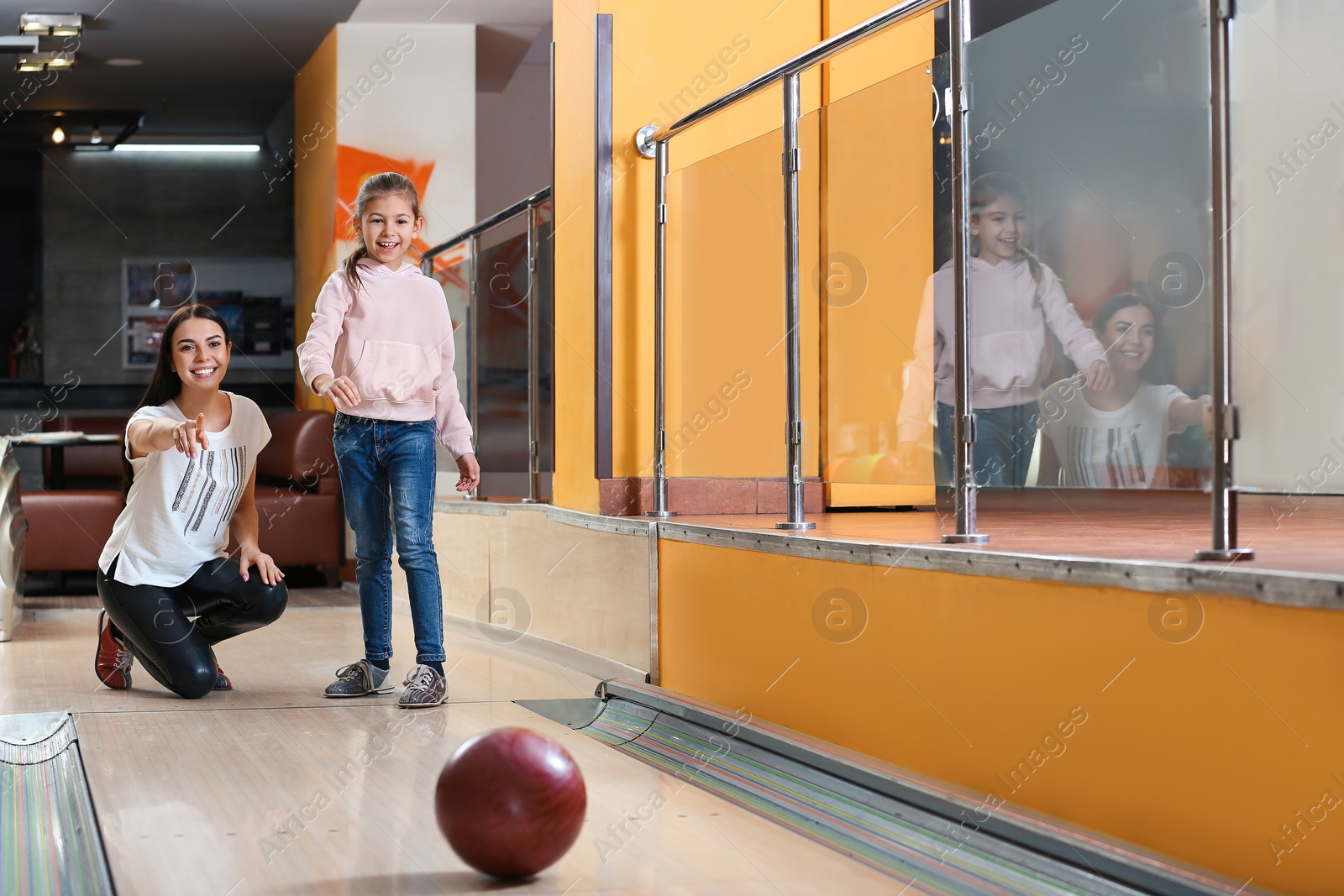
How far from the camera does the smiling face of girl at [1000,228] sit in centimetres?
205

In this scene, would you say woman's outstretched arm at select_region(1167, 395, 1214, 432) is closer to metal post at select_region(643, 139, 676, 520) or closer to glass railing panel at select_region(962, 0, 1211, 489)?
glass railing panel at select_region(962, 0, 1211, 489)

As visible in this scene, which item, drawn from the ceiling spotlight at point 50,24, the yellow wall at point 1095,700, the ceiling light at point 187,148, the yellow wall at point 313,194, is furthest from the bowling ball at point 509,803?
the ceiling light at point 187,148

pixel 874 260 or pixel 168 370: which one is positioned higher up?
pixel 874 260

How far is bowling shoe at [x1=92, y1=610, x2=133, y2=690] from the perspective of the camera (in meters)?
3.14

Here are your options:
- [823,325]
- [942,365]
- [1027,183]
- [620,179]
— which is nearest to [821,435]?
[823,325]

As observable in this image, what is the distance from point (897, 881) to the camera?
1.67 m

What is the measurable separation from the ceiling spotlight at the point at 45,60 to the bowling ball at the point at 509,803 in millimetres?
6665

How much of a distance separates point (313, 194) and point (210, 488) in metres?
4.87

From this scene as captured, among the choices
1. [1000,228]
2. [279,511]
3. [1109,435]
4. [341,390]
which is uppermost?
[1000,228]

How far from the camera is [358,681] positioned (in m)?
3.02

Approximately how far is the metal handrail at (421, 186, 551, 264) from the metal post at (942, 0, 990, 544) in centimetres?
210

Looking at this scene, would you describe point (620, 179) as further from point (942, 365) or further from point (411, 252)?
point (411, 252)

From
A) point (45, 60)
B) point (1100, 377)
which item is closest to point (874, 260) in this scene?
point (1100, 377)

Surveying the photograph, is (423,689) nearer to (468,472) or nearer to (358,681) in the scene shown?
(358,681)
